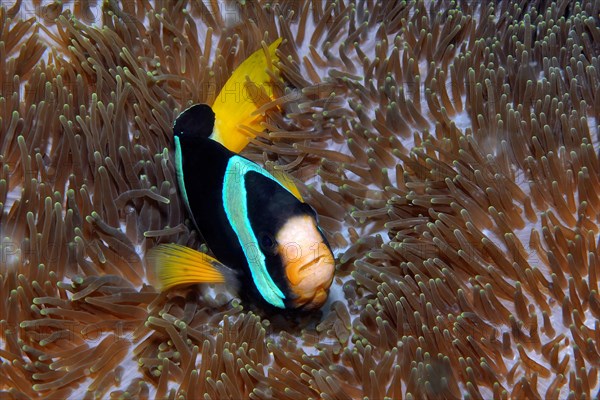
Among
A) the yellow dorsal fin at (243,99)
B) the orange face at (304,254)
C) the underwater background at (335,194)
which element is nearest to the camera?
the orange face at (304,254)

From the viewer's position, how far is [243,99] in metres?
1.88

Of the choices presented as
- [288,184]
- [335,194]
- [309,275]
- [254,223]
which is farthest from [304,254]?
[335,194]

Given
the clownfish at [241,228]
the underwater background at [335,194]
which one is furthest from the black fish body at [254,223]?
the underwater background at [335,194]

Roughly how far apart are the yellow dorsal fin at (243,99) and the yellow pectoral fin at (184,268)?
18.5 inches

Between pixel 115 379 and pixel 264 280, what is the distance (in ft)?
1.54

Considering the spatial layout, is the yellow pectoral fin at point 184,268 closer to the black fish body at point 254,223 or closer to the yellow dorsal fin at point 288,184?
the black fish body at point 254,223

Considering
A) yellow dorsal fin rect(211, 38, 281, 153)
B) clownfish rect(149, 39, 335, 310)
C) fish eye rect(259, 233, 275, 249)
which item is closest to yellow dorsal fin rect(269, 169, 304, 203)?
clownfish rect(149, 39, 335, 310)

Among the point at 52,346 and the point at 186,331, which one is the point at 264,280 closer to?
the point at 186,331

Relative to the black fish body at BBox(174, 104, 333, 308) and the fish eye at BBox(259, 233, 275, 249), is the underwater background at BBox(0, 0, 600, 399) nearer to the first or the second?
the black fish body at BBox(174, 104, 333, 308)

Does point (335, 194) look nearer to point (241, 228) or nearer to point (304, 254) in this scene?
point (241, 228)

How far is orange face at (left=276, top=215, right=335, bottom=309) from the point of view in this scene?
48.0 inches

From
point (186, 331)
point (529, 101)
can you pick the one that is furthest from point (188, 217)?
point (529, 101)

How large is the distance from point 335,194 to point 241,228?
0.47m

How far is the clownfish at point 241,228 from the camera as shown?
1239 millimetres
